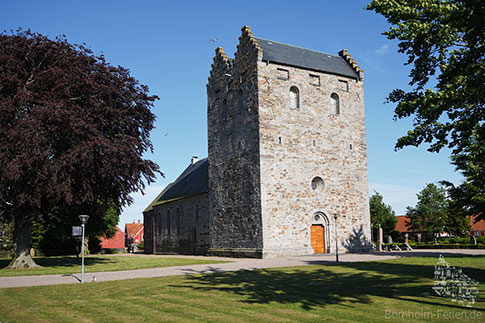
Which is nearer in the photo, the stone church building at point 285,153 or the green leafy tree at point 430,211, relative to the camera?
the stone church building at point 285,153

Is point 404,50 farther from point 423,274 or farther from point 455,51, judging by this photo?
point 423,274

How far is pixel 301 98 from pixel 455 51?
21.1 m

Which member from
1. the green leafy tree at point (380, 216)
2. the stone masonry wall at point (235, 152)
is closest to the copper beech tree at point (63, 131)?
the stone masonry wall at point (235, 152)

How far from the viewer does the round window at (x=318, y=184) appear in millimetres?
30188

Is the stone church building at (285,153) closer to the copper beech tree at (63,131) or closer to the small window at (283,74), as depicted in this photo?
the small window at (283,74)

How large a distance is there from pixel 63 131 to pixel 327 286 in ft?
49.2

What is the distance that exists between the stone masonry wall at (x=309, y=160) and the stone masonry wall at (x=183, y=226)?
10.0 meters

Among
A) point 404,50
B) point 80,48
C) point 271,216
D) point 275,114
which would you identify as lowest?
point 271,216

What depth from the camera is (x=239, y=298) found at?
10.6 metres

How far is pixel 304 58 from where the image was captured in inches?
1262

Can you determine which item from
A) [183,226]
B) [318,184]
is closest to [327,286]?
[318,184]

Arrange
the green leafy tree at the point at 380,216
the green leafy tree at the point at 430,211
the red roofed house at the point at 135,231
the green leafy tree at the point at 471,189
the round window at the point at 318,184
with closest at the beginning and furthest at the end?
the green leafy tree at the point at 471,189 < the round window at the point at 318,184 < the green leafy tree at the point at 380,216 < the green leafy tree at the point at 430,211 < the red roofed house at the point at 135,231

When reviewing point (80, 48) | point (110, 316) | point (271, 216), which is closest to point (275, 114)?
point (271, 216)

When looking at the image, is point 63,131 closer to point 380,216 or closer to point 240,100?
point 240,100
